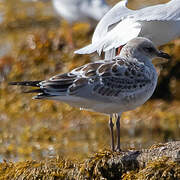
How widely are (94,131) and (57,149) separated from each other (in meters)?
0.68

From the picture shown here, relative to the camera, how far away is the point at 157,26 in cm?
540

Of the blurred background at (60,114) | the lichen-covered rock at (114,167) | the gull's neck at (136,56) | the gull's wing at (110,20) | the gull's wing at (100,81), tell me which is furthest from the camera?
the blurred background at (60,114)

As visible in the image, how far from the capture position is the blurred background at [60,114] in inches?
253

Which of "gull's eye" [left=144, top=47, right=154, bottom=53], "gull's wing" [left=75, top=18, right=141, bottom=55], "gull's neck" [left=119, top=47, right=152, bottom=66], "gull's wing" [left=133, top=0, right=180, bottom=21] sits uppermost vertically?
"gull's wing" [left=133, top=0, right=180, bottom=21]

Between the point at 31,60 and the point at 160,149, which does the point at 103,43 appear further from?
the point at 31,60

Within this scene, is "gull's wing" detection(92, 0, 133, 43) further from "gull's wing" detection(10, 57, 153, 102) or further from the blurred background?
"gull's wing" detection(10, 57, 153, 102)

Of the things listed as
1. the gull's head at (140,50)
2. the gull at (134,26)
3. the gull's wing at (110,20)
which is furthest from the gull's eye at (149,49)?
the gull's wing at (110,20)

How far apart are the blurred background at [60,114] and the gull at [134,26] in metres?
1.07

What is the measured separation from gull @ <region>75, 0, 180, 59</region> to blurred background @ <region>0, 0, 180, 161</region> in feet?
3.53

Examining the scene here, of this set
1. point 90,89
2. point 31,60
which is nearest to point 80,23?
point 31,60

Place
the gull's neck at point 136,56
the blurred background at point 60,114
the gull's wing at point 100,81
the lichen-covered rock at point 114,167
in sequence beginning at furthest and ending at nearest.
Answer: the blurred background at point 60,114 < the gull's neck at point 136,56 < the gull's wing at point 100,81 < the lichen-covered rock at point 114,167

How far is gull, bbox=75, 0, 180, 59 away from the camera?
5.02 meters

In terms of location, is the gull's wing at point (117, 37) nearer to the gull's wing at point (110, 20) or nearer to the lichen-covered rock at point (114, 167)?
the gull's wing at point (110, 20)

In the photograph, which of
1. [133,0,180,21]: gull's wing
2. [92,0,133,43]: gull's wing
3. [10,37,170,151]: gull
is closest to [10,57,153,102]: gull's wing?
[10,37,170,151]: gull
